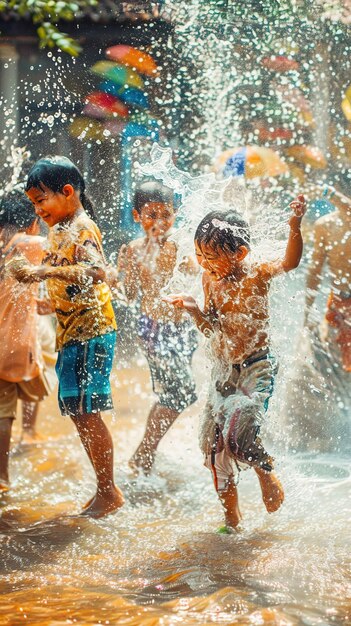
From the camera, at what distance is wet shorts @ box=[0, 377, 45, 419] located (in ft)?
14.1

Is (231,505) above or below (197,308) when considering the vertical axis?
below

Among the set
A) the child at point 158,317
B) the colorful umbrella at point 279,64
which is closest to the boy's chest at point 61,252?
the child at point 158,317

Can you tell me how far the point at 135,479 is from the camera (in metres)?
4.33

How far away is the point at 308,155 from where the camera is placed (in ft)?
19.4

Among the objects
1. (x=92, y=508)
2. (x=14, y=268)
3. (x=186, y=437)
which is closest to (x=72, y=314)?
(x=14, y=268)

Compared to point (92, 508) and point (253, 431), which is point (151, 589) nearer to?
point (253, 431)

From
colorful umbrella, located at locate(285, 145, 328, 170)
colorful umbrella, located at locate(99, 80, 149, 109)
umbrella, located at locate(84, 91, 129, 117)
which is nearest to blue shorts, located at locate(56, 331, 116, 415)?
umbrella, located at locate(84, 91, 129, 117)

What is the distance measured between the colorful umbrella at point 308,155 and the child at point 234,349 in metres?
2.62

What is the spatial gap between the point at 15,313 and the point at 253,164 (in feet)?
7.55

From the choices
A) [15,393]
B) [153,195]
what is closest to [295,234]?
[153,195]

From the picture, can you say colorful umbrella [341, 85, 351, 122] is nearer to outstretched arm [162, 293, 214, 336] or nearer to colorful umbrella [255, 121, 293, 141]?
colorful umbrella [255, 121, 293, 141]

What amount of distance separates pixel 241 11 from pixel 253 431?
3618mm

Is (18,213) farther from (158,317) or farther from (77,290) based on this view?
(77,290)

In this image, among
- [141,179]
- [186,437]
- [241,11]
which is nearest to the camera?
[141,179]
